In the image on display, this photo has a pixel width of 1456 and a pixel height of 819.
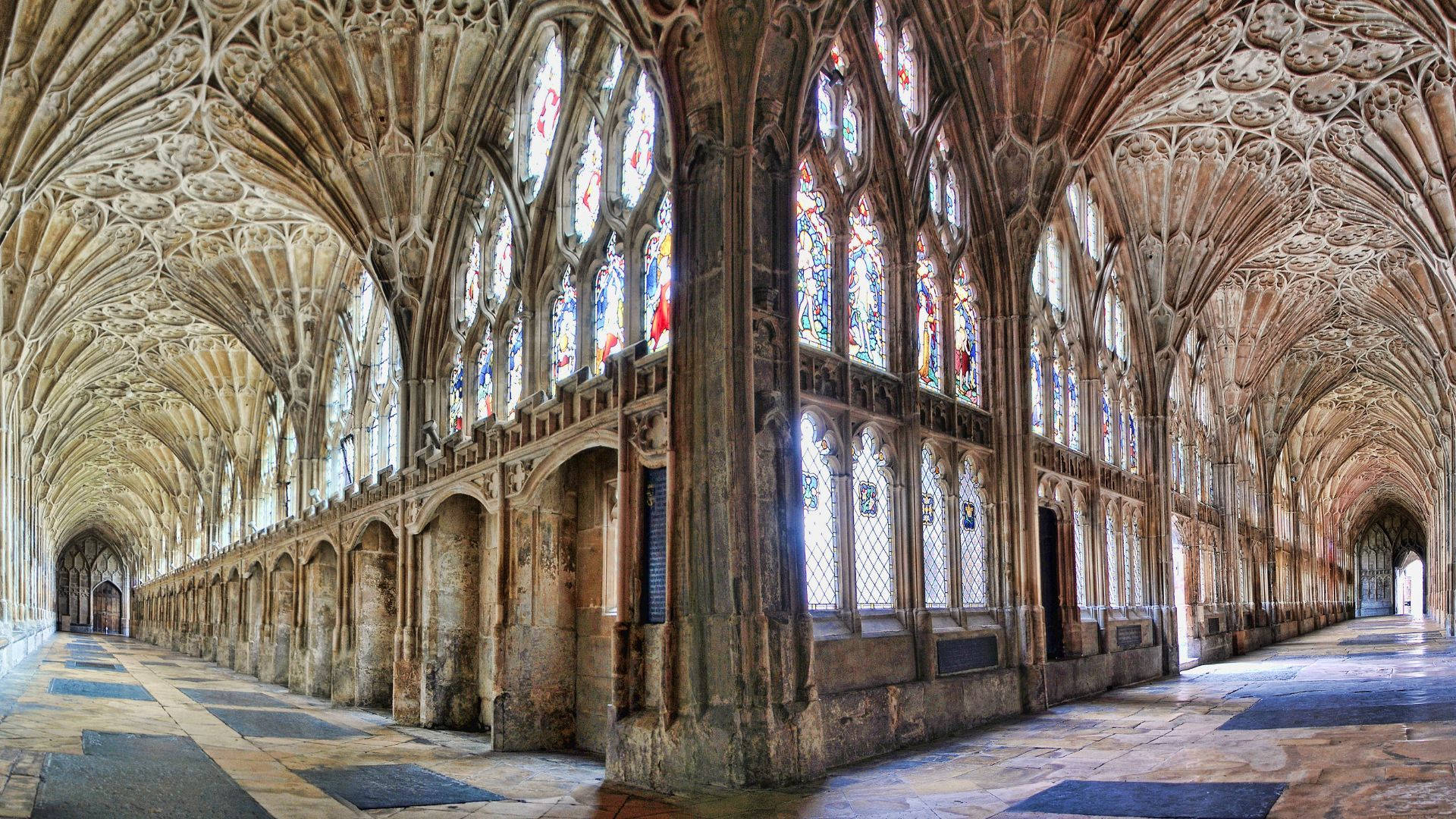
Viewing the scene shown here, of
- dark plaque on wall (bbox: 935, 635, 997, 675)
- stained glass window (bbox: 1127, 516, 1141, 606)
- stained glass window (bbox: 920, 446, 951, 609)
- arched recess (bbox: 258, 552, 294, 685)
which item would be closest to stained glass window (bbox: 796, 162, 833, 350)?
stained glass window (bbox: 920, 446, 951, 609)

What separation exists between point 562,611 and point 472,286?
6591 millimetres

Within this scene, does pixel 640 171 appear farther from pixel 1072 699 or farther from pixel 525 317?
pixel 1072 699

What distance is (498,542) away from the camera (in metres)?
15.2

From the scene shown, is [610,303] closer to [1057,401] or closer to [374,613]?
[1057,401]

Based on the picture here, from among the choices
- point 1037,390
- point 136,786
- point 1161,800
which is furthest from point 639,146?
point 1161,800

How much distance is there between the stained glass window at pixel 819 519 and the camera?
12227 millimetres

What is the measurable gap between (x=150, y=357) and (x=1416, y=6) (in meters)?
34.9

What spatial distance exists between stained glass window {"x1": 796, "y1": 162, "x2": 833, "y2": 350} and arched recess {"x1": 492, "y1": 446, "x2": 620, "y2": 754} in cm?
Answer: 358

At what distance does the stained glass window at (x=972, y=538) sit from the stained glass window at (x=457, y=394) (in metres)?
8.59

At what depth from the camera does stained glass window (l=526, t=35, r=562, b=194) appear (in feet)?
53.0

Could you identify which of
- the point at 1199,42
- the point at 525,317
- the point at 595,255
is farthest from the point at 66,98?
the point at 1199,42

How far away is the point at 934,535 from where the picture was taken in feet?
47.9

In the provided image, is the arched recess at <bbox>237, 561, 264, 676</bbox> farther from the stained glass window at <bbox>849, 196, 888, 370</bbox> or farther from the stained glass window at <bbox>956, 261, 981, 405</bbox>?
the stained glass window at <bbox>849, 196, 888, 370</bbox>

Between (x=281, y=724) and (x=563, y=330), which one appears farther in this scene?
(x=281, y=724)
